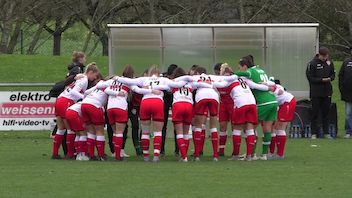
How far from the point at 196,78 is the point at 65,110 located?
8.62 feet

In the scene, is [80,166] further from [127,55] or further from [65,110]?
[127,55]

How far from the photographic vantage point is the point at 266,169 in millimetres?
16562

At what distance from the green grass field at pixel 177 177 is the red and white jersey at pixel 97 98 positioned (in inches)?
45.1

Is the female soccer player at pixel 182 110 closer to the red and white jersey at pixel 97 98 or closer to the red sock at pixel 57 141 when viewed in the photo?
the red and white jersey at pixel 97 98

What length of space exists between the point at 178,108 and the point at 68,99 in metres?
2.35

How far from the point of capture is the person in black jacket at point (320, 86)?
24.5m

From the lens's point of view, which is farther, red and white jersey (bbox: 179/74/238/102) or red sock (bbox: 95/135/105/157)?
red sock (bbox: 95/135/105/157)

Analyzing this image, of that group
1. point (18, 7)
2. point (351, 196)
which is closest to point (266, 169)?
point (351, 196)

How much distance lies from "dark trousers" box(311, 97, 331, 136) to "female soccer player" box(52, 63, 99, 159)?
25.6ft

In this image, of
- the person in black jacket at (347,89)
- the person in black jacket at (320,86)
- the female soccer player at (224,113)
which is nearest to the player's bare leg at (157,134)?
the female soccer player at (224,113)

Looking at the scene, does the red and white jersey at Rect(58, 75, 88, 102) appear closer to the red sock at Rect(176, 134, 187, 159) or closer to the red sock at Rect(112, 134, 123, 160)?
the red sock at Rect(112, 134, 123, 160)

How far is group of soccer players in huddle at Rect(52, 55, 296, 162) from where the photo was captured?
58.7 ft

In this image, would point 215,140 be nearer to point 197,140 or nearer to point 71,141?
point 197,140

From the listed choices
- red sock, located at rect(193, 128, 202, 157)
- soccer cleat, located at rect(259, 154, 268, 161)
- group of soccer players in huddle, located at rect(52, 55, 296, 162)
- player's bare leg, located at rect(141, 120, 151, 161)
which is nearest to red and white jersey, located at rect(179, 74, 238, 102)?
group of soccer players in huddle, located at rect(52, 55, 296, 162)
